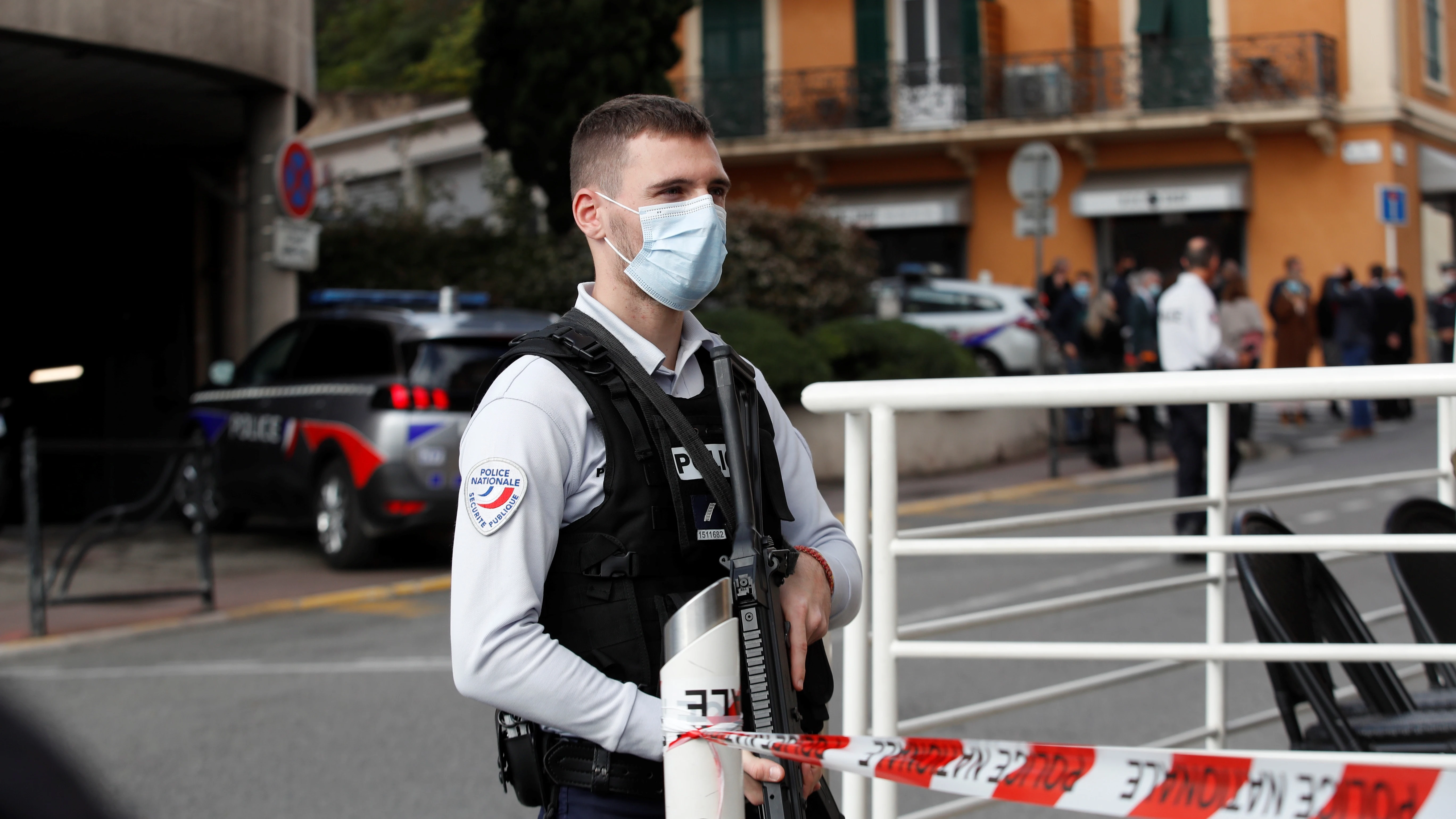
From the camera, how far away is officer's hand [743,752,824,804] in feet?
6.10

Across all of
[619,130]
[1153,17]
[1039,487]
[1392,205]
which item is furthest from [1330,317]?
[619,130]

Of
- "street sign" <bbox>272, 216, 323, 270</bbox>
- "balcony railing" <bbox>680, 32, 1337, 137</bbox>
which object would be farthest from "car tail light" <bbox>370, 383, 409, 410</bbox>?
"balcony railing" <bbox>680, 32, 1337, 137</bbox>

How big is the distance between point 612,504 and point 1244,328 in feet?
44.0

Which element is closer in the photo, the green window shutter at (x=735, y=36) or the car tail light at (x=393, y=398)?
the car tail light at (x=393, y=398)

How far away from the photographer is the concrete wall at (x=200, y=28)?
403 inches

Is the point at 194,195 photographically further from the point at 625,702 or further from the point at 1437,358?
the point at 1437,358

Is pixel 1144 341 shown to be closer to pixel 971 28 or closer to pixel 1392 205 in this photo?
pixel 1392 205

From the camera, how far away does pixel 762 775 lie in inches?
73.4

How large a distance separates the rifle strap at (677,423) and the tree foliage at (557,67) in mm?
15124

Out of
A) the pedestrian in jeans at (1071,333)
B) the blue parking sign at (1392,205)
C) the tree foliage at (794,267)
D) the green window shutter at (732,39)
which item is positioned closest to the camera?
the tree foliage at (794,267)

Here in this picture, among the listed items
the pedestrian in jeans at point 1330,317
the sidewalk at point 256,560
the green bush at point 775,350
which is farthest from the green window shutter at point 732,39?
the sidewalk at point 256,560

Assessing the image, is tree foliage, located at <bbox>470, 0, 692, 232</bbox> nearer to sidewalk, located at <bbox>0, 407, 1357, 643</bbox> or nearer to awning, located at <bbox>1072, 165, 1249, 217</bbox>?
sidewalk, located at <bbox>0, 407, 1357, 643</bbox>

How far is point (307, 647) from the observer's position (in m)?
7.54

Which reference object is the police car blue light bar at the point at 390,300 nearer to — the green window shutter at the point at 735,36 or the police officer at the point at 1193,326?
the police officer at the point at 1193,326
